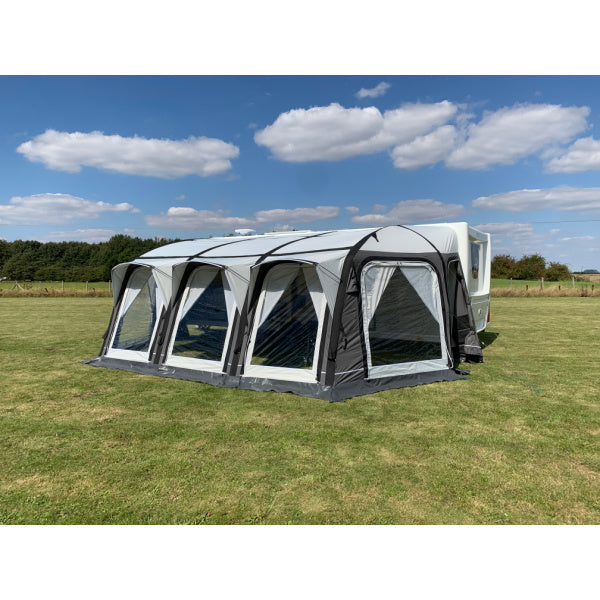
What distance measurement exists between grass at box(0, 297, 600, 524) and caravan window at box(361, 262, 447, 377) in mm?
519

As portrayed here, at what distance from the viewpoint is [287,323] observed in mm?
6594

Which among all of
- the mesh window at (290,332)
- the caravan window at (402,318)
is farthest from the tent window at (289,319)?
the caravan window at (402,318)

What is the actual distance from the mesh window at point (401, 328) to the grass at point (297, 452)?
1.93ft

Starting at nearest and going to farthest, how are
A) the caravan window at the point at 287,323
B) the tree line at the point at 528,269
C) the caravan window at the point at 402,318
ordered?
1. the caravan window at the point at 287,323
2. the caravan window at the point at 402,318
3. the tree line at the point at 528,269

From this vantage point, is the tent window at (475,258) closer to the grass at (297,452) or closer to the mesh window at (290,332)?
the grass at (297,452)

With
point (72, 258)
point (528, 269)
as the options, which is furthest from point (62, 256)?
point (528, 269)

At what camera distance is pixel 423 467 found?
387 centimetres

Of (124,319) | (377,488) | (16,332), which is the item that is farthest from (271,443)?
(16,332)

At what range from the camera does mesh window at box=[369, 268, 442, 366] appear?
6.60 m

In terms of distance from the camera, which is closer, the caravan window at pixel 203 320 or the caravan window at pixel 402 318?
the caravan window at pixel 402 318

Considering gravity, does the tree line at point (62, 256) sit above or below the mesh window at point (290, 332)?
above

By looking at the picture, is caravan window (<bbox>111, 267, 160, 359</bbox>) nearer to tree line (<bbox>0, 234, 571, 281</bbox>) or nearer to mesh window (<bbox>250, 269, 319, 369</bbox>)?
mesh window (<bbox>250, 269, 319, 369</bbox>)

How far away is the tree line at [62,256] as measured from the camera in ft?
192
